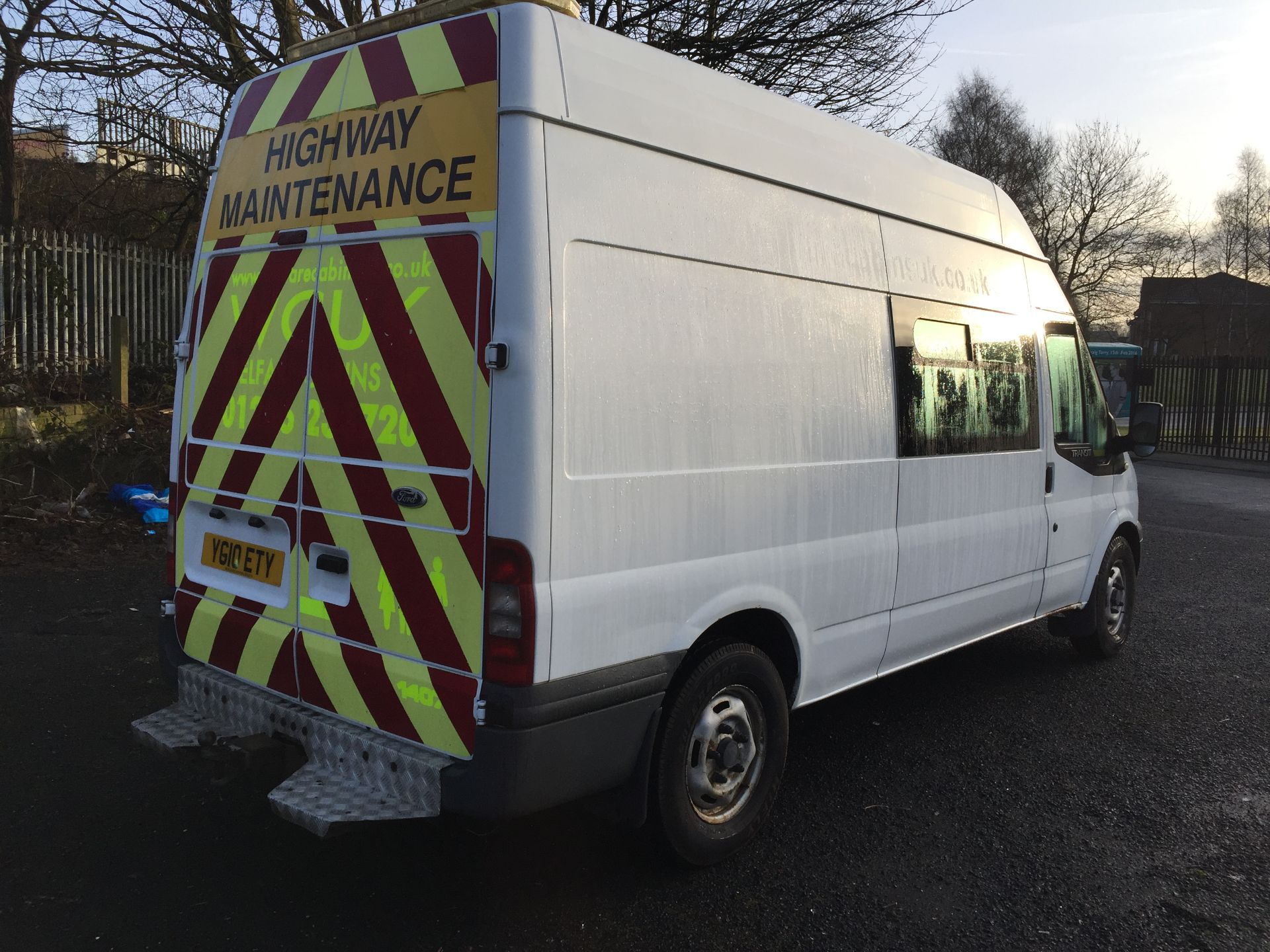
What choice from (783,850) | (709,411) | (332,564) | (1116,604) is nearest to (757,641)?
(783,850)

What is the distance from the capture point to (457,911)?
3127mm

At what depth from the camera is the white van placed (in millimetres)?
2783

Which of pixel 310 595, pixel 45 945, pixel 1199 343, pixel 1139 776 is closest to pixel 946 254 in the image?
pixel 1139 776

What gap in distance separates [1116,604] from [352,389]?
494cm

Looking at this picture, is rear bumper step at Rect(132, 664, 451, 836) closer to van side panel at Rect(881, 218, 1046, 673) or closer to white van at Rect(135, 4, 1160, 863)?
white van at Rect(135, 4, 1160, 863)

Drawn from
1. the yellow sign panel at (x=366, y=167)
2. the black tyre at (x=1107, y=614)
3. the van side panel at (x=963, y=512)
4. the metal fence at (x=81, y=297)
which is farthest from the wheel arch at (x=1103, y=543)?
the metal fence at (x=81, y=297)

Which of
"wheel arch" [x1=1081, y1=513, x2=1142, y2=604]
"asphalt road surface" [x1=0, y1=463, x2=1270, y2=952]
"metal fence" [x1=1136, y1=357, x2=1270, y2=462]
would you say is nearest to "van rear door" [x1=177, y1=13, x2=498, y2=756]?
"asphalt road surface" [x1=0, y1=463, x2=1270, y2=952]

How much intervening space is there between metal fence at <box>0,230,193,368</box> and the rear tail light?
8887 mm

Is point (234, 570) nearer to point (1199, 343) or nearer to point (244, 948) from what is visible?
point (244, 948)

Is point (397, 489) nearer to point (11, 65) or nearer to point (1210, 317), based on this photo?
point (11, 65)

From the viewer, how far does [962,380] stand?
4527 mm

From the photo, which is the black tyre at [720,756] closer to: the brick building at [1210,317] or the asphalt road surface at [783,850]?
the asphalt road surface at [783,850]

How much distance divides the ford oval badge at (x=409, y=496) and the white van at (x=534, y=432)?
11 millimetres

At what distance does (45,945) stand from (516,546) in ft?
5.79
